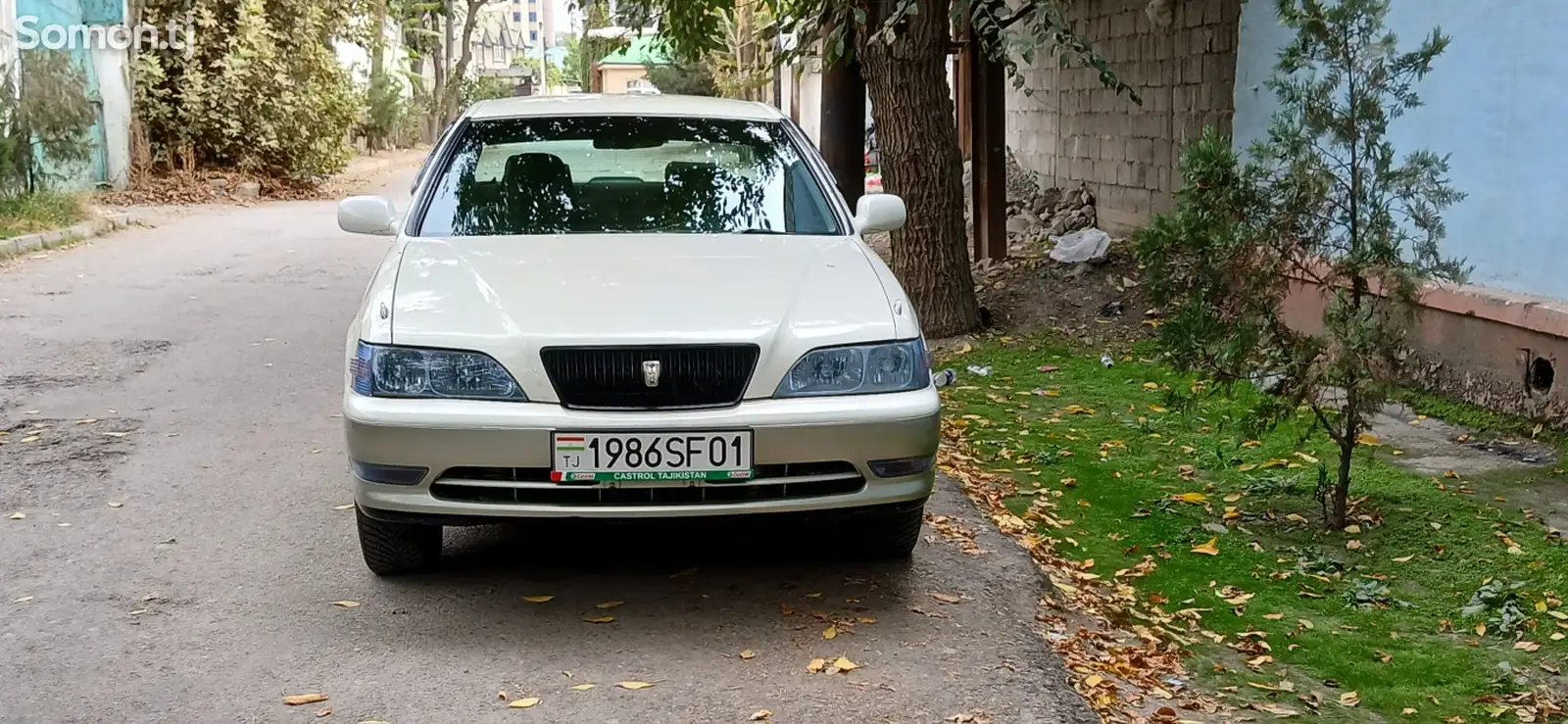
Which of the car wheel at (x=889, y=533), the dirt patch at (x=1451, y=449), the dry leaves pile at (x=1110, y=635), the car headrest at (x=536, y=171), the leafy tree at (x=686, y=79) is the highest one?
the leafy tree at (x=686, y=79)

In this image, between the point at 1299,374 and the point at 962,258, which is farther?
the point at 962,258

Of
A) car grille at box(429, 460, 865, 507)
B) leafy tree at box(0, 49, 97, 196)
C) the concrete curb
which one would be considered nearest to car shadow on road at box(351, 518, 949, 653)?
car grille at box(429, 460, 865, 507)

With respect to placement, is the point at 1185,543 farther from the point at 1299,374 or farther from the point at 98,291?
the point at 98,291

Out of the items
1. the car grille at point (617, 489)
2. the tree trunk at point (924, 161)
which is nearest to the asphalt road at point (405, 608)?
the car grille at point (617, 489)

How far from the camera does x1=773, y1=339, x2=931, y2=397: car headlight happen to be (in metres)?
4.04

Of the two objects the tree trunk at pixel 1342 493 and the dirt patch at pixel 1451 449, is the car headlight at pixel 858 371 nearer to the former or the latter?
the tree trunk at pixel 1342 493

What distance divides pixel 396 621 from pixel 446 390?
75cm

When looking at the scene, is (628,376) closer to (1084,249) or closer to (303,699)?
(303,699)

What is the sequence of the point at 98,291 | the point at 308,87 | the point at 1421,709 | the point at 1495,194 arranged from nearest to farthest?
the point at 1421,709 → the point at 1495,194 → the point at 98,291 → the point at 308,87

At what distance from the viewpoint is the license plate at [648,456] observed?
3873mm

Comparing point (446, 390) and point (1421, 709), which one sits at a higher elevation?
point (446, 390)

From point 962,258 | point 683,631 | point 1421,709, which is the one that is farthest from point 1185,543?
point 962,258

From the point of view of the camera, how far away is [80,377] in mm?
7812
